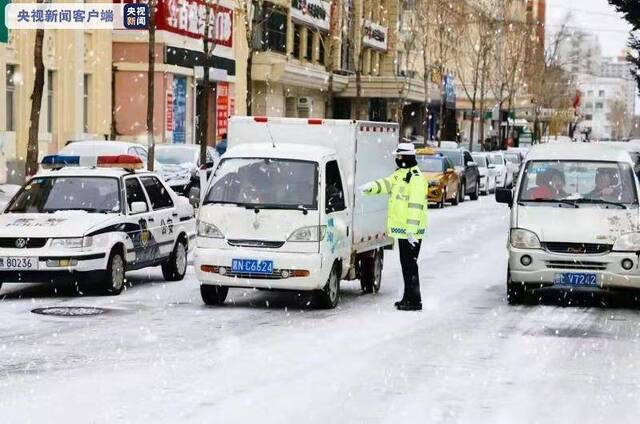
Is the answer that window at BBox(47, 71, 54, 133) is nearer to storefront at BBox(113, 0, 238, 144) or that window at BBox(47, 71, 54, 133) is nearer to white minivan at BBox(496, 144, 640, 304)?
storefront at BBox(113, 0, 238, 144)

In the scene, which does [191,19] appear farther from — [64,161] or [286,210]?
[286,210]

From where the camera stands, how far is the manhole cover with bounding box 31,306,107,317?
1356 centimetres

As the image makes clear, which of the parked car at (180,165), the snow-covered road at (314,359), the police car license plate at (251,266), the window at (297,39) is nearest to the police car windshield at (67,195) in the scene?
the snow-covered road at (314,359)

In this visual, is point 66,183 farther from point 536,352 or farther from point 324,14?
point 324,14

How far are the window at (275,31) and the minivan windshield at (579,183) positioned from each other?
38.7 m

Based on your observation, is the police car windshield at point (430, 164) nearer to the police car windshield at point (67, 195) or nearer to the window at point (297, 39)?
the police car windshield at point (67, 195)

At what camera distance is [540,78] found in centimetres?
10131

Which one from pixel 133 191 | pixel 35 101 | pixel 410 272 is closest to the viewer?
pixel 410 272

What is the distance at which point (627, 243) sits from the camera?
1456 centimetres

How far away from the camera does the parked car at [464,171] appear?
41.4 m

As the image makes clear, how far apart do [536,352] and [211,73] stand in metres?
39.0

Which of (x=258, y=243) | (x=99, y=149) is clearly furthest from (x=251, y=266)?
(x=99, y=149)

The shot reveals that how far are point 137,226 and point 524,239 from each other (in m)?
4.74

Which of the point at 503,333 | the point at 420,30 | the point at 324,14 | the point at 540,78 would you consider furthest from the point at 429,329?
the point at 540,78
